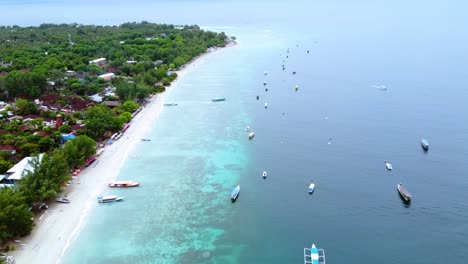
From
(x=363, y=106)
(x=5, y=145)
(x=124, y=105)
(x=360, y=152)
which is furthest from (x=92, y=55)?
(x=360, y=152)


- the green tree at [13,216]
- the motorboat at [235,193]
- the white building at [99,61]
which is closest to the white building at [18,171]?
the green tree at [13,216]

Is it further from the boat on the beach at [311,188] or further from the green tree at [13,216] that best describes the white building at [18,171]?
the boat on the beach at [311,188]

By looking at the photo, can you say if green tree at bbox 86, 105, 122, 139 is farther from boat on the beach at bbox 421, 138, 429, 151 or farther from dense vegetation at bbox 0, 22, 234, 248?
boat on the beach at bbox 421, 138, 429, 151

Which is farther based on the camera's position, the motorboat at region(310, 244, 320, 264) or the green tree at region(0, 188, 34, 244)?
the motorboat at region(310, 244, 320, 264)

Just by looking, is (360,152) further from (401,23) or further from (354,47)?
(401,23)

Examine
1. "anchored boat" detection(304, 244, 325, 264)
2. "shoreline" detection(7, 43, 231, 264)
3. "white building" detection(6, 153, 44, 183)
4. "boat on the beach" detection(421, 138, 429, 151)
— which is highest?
"white building" detection(6, 153, 44, 183)

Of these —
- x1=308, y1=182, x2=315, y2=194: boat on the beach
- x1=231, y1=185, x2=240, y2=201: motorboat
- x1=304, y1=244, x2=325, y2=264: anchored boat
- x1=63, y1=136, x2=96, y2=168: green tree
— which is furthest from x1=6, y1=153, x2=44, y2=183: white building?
x1=308, y1=182, x2=315, y2=194: boat on the beach
